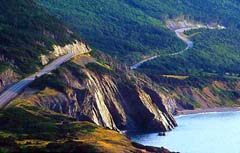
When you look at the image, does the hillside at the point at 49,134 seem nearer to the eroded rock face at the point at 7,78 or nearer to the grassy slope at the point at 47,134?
the grassy slope at the point at 47,134

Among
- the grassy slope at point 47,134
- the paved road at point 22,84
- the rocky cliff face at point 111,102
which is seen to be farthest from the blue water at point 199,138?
the grassy slope at point 47,134

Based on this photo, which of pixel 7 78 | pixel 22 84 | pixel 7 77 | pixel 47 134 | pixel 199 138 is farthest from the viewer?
pixel 199 138

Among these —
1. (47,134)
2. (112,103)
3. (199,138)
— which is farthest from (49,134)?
(112,103)

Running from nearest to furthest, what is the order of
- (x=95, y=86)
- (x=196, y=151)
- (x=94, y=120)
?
1. (x=196, y=151)
2. (x=94, y=120)
3. (x=95, y=86)

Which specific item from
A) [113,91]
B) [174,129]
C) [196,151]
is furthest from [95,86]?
[196,151]

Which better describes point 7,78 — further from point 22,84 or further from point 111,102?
point 111,102

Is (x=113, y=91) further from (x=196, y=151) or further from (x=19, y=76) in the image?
(x=196, y=151)
